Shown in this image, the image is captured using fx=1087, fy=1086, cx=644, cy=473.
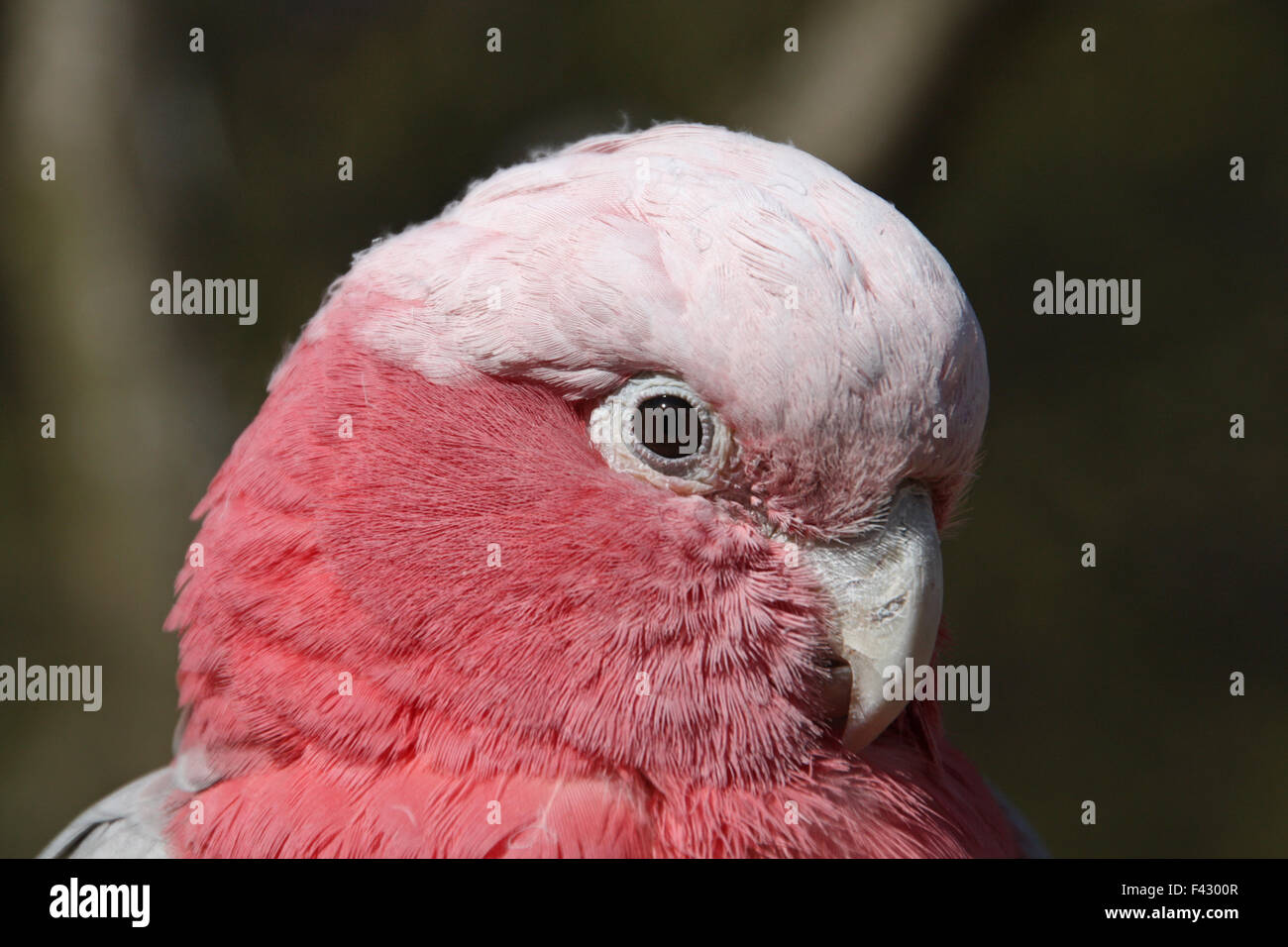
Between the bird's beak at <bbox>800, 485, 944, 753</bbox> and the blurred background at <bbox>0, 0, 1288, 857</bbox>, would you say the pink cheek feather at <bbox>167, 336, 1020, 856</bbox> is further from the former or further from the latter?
the blurred background at <bbox>0, 0, 1288, 857</bbox>

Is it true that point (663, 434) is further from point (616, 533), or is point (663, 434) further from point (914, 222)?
point (914, 222)

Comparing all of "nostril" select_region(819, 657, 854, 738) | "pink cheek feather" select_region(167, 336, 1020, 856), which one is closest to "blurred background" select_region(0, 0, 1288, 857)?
"pink cheek feather" select_region(167, 336, 1020, 856)

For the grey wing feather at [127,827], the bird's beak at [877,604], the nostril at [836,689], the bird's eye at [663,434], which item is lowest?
the grey wing feather at [127,827]

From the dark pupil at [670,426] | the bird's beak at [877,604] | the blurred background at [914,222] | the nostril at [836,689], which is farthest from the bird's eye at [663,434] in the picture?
the blurred background at [914,222]

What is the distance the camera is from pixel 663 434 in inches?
62.9

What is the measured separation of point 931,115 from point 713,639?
2.55 meters

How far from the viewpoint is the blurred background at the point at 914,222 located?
11.8 ft

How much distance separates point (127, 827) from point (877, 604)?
1420mm

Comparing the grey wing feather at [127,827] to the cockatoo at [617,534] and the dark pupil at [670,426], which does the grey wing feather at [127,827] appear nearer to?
the cockatoo at [617,534]
